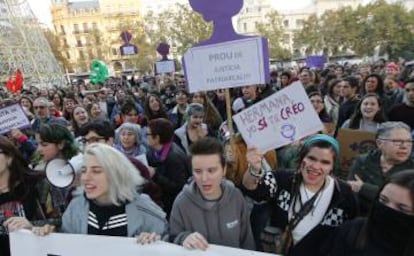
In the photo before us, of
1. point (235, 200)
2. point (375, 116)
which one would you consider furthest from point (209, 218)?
point (375, 116)

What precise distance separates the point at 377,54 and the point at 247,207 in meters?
A: 45.1

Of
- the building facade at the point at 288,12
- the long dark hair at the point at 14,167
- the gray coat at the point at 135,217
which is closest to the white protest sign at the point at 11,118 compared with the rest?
the long dark hair at the point at 14,167

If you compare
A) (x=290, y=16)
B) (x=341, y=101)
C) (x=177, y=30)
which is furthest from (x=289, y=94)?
(x=290, y=16)

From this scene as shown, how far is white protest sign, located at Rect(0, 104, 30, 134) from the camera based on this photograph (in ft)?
15.9

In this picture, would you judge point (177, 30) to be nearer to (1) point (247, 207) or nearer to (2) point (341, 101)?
(2) point (341, 101)

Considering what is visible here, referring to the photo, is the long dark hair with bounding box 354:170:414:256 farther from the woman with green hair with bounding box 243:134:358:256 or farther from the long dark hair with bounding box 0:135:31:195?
the long dark hair with bounding box 0:135:31:195

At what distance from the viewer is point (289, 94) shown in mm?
2891

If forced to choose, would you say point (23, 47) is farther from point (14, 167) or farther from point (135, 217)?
point (135, 217)

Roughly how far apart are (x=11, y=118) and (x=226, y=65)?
9.03ft

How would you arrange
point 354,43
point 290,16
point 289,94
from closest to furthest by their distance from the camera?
point 289,94
point 354,43
point 290,16

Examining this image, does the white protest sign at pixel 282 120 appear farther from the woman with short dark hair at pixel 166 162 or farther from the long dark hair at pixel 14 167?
the long dark hair at pixel 14 167

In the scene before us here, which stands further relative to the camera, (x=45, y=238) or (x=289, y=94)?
(x=289, y=94)

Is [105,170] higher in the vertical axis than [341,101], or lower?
higher

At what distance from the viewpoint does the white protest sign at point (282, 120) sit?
2863 mm
